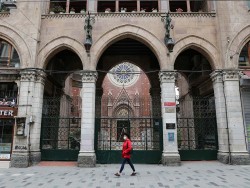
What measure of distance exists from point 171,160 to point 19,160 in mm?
8705

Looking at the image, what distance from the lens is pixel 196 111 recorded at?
17812 millimetres

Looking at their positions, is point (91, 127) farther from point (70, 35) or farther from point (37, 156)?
A: point (70, 35)

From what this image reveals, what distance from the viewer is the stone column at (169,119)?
41.2ft

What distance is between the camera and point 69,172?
10734mm

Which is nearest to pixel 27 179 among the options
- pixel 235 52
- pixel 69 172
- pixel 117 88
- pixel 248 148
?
pixel 69 172

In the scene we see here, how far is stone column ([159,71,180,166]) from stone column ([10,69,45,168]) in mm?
7715

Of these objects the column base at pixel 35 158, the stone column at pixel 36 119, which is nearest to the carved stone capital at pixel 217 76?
the stone column at pixel 36 119

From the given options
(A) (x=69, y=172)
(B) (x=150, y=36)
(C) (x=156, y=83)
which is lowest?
(A) (x=69, y=172)

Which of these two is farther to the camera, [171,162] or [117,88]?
[117,88]

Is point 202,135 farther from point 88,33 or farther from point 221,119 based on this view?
point 88,33

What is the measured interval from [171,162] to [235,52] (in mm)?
7934

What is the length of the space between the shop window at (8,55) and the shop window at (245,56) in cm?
1485

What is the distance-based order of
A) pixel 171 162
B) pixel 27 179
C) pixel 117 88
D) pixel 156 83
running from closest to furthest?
pixel 27 179, pixel 171 162, pixel 156 83, pixel 117 88

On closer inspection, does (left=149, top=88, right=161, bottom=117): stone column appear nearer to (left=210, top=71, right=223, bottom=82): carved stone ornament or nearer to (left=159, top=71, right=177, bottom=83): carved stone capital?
(left=159, top=71, right=177, bottom=83): carved stone capital
